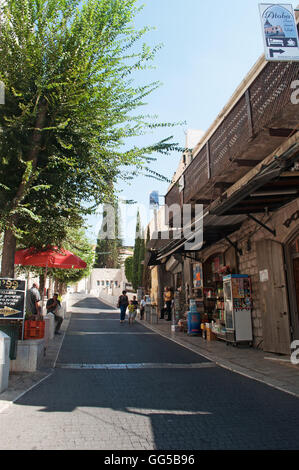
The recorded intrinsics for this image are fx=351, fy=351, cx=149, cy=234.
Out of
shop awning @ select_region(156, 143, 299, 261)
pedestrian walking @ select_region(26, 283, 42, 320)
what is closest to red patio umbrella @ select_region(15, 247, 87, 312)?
pedestrian walking @ select_region(26, 283, 42, 320)

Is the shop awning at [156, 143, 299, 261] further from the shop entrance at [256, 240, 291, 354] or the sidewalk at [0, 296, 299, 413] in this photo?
the sidewalk at [0, 296, 299, 413]

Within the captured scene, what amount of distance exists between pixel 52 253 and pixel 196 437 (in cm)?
735

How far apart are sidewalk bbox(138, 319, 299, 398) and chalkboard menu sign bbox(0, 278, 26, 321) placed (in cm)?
457

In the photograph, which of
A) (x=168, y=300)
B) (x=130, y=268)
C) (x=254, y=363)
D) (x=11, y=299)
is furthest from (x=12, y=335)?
(x=130, y=268)

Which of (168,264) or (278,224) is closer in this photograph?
(278,224)

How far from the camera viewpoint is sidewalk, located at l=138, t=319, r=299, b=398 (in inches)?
244

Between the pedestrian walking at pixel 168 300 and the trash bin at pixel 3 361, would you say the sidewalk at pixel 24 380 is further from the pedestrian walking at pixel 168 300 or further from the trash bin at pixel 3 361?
the pedestrian walking at pixel 168 300

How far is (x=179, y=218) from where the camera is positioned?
16.2 m

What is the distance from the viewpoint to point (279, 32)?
18.4 ft

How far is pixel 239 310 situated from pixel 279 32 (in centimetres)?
735

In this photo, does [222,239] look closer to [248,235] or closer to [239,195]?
[248,235]

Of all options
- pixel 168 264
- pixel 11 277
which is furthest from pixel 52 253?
pixel 168 264

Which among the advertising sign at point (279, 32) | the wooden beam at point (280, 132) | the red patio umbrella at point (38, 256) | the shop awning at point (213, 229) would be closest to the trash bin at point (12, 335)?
the red patio umbrella at point (38, 256)

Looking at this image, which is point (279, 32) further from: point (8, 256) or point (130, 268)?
point (130, 268)
